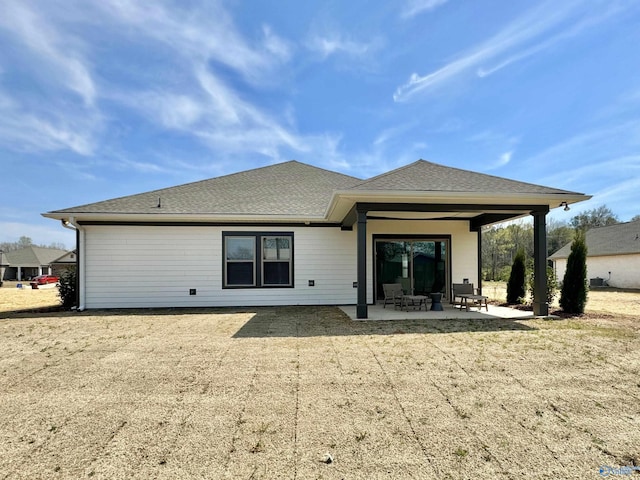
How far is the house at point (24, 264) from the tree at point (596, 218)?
65.6m

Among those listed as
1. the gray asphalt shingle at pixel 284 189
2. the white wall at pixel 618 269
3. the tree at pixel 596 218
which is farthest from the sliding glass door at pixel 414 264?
the tree at pixel 596 218

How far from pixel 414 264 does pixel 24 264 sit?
47916 mm

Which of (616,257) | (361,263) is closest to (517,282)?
(361,263)

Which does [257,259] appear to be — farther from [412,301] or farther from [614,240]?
[614,240]

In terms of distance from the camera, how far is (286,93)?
41.7 feet

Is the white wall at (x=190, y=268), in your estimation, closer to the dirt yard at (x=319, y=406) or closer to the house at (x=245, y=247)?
the house at (x=245, y=247)

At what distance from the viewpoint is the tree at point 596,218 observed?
41.7m

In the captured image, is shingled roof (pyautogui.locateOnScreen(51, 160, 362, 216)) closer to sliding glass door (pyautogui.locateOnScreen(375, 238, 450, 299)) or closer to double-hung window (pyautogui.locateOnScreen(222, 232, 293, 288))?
double-hung window (pyautogui.locateOnScreen(222, 232, 293, 288))

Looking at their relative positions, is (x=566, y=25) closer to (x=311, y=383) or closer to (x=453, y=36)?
(x=453, y=36)

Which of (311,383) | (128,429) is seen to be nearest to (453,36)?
(311,383)

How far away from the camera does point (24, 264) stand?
39.8 meters

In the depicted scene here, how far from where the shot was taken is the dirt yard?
229 centimetres

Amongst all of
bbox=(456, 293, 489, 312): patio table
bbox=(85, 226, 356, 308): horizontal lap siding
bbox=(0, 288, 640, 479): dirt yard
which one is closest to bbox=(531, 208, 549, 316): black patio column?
bbox=(456, 293, 489, 312): patio table

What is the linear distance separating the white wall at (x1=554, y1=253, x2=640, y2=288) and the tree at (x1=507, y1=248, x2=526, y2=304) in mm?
10711
